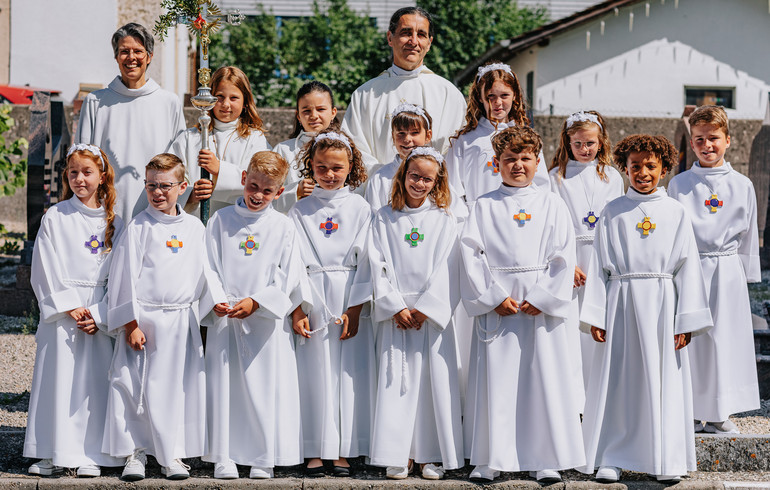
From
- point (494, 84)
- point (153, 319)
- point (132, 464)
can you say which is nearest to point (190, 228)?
point (153, 319)

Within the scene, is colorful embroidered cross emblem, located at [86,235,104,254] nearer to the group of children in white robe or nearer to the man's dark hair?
the group of children in white robe

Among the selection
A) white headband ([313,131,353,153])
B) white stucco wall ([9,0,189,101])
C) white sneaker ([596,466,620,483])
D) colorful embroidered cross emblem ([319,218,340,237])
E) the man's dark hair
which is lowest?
white sneaker ([596,466,620,483])

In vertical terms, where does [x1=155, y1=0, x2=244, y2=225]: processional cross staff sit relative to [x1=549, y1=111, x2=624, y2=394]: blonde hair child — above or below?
above

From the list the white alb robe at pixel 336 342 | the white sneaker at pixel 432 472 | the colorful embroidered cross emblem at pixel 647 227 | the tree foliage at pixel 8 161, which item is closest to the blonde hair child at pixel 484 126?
the white alb robe at pixel 336 342

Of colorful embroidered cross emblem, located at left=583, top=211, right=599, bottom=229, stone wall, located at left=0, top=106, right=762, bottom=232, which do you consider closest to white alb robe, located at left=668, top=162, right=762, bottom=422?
colorful embroidered cross emblem, located at left=583, top=211, right=599, bottom=229

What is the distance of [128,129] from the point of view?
6.72 m

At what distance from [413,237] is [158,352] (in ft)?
5.10

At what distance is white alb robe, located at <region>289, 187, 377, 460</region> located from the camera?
6043mm

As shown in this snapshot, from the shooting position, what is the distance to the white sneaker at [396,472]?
5.88 meters

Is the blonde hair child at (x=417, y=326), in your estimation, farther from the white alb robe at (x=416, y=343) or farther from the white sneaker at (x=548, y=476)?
the white sneaker at (x=548, y=476)

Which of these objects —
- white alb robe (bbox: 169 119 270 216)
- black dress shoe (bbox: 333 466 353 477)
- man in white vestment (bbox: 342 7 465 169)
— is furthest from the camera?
man in white vestment (bbox: 342 7 465 169)

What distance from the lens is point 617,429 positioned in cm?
597

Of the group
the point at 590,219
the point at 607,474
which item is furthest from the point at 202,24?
the point at 607,474

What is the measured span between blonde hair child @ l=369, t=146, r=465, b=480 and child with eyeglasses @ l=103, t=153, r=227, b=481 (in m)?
0.96
